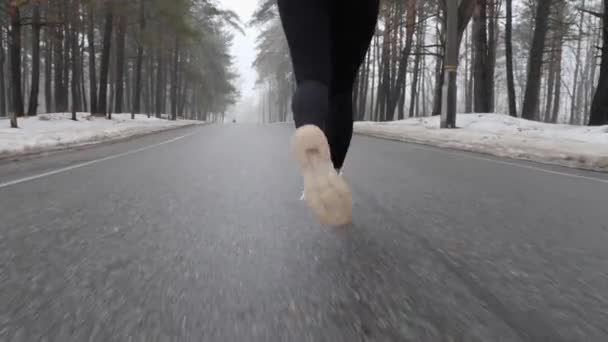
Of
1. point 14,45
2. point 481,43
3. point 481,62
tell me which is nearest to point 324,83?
point 14,45

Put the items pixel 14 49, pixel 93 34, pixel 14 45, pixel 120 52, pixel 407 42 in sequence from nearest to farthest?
pixel 14 45
pixel 14 49
pixel 93 34
pixel 407 42
pixel 120 52

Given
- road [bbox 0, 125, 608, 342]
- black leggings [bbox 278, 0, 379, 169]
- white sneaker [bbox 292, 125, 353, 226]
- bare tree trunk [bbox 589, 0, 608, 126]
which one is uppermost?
bare tree trunk [bbox 589, 0, 608, 126]

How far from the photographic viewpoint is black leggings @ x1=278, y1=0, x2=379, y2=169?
5.92 ft

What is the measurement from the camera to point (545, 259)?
1635 millimetres

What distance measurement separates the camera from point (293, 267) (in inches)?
58.5

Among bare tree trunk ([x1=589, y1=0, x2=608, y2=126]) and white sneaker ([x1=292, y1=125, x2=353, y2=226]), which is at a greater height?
bare tree trunk ([x1=589, y1=0, x2=608, y2=126])

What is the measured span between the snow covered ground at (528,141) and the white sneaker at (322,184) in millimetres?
5205

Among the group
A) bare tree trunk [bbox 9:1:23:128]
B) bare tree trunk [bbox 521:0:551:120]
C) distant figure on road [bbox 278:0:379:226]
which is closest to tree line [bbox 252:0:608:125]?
bare tree trunk [bbox 521:0:551:120]

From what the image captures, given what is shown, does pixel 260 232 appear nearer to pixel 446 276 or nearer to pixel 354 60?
pixel 446 276

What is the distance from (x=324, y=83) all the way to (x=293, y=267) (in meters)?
0.84

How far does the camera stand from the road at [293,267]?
41.0 inches

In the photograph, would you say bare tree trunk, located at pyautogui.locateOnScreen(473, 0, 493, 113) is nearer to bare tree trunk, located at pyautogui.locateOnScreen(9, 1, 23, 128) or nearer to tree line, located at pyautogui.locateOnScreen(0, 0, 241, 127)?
tree line, located at pyautogui.locateOnScreen(0, 0, 241, 127)

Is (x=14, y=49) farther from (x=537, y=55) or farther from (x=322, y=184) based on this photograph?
(x=537, y=55)

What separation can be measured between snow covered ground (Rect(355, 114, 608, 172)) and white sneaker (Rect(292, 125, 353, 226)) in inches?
205
